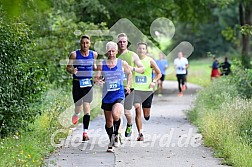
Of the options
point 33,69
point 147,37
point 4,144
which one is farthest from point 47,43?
point 4,144

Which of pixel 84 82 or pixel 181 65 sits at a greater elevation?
pixel 84 82

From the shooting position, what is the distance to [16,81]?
11.2 metres

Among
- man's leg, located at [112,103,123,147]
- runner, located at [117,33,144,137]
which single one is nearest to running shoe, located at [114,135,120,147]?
man's leg, located at [112,103,123,147]

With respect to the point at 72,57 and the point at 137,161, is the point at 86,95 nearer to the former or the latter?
the point at 72,57

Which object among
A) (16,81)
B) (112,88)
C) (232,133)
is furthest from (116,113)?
(16,81)

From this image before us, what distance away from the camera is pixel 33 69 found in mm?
11891

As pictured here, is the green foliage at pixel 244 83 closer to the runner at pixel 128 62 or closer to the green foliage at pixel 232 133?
the green foliage at pixel 232 133

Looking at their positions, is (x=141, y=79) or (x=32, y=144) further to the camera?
(x=141, y=79)

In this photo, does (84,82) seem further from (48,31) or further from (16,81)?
(48,31)

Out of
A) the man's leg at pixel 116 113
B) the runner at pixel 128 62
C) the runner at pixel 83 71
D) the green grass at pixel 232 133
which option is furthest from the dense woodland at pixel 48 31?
the green grass at pixel 232 133

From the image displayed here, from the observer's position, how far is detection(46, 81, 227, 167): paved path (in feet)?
28.7

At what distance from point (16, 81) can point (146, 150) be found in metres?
2.80

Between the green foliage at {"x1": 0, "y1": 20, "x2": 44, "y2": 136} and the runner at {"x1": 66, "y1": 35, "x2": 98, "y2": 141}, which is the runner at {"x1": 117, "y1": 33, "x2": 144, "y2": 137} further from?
the green foliage at {"x1": 0, "y1": 20, "x2": 44, "y2": 136}

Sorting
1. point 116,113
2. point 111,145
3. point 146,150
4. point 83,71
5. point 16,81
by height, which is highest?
point 83,71
